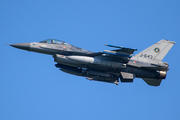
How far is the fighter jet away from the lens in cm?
1836

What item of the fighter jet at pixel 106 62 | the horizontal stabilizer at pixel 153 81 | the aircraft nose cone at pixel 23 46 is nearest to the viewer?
the fighter jet at pixel 106 62

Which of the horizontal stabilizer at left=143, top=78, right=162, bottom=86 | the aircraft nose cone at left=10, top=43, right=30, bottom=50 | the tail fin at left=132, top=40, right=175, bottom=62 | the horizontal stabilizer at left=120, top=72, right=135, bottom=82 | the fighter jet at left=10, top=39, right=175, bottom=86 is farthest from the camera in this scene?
the horizontal stabilizer at left=143, top=78, right=162, bottom=86

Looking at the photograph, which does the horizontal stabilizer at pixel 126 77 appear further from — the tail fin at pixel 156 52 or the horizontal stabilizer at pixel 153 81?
the horizontal stabilizer at pixel 153 81

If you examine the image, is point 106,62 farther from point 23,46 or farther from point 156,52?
point 23,46

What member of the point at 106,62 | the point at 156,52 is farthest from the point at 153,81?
the point at 106,62

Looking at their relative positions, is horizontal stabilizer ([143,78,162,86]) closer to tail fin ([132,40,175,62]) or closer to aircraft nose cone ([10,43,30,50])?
tail fin ([132,40,175,62])

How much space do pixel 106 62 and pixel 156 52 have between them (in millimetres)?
4846

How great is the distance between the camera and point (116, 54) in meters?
18.2

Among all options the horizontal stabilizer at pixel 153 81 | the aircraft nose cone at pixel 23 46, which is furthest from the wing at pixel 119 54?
the aircraft nose cone at pixel 23 46

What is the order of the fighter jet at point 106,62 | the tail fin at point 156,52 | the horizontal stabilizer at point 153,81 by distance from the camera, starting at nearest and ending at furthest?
the fighter jet at point 106,62 → the tail fin at point 156,52 → the horizontal stabilizer at point 153,81

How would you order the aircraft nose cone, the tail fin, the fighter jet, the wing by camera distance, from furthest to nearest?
1. the tail fin
2. the aircraft nose cone
3. the fighter jet
4. the wing

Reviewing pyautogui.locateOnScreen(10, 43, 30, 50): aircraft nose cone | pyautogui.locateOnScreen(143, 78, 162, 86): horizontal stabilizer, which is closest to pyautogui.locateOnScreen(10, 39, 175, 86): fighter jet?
pyautogui.locateOnScreen(10, 43, 30, 50): aircraft nose cone

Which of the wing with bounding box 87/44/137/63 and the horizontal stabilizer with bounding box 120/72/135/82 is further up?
the wing with bounding box 87/44/137/63

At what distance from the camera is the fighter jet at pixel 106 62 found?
18359 mm
